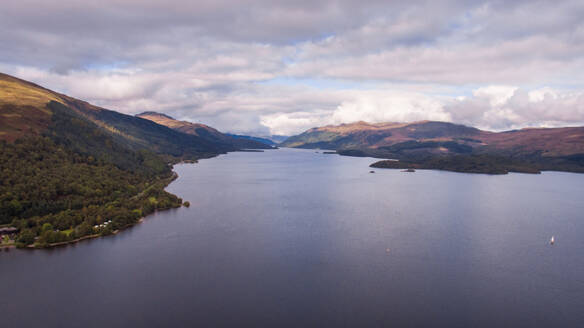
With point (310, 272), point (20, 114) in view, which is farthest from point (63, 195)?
point (20, 114)

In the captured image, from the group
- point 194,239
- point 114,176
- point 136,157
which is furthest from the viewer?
point 136,157

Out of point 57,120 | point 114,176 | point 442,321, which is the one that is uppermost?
point 57,120

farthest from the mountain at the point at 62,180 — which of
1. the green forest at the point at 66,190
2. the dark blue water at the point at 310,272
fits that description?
the dark blue water at the point at 310,272

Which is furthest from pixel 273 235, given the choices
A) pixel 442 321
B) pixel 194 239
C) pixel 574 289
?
pixel 574 289

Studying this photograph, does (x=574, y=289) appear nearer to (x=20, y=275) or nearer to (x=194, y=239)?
(x=194, y=239)

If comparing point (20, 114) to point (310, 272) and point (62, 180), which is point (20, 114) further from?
point (310, 272)

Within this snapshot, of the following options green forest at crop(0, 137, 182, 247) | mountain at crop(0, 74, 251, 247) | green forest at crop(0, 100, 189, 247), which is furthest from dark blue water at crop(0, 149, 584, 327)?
mountain at crop(0, 74, 251, 247)
